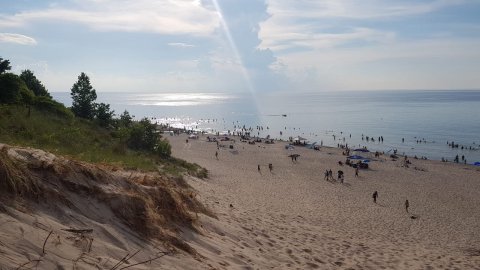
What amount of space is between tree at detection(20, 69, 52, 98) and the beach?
22.3m

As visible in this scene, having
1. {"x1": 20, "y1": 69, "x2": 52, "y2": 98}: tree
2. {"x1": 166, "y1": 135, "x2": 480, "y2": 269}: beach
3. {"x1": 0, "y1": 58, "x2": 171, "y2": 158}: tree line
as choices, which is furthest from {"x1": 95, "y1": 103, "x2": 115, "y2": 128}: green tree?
{"x1": 166, "y1": 135, "x2": 480, "y2": 269}: beach

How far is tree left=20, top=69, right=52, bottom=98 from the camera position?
40.6 m

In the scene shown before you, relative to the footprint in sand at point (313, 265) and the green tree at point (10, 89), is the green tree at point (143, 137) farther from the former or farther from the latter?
the footprint in sand at point (313, 265)

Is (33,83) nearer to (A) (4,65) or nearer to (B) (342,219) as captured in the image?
(A) (4,65)

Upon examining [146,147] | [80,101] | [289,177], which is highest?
[80,101]

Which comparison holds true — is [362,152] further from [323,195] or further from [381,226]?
[381,226]

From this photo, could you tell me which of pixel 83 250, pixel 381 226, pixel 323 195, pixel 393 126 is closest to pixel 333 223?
pixel 381 226

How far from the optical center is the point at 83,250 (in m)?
5.09

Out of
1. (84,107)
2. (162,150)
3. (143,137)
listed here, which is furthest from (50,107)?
(84,107)

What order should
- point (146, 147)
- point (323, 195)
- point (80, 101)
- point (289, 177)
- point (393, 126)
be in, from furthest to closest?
point (393, 126) → point (80, 101) → point (289, 177) → point (146, 147) → point (323, 195)

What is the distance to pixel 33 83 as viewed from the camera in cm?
4122

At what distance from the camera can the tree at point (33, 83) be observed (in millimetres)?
40569

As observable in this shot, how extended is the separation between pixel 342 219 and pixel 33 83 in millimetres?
36619

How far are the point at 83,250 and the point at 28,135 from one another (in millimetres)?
9497
